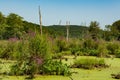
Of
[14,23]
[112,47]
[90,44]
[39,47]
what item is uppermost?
[14,23]

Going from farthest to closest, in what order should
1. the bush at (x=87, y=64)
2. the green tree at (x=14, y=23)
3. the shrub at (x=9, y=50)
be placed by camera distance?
the green tree at (x=14, y=23) → the shrub at (x=9, y=50) → the bush at (x=87, y=64)

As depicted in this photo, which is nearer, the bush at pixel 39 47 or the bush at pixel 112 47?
the bush at pixel 39 47

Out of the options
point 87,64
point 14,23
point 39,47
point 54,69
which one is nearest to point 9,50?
point 87,64

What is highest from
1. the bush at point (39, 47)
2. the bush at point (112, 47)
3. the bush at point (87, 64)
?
the bush at point (39, 47)

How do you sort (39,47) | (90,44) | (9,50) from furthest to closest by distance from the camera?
(90,44) → (9,50) → (39,47)

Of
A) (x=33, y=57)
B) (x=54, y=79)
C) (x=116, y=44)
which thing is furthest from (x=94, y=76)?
(x=116, y=44)

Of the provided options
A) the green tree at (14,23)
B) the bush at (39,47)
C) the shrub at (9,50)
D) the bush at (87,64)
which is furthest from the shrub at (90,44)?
the green tree at (14,23)

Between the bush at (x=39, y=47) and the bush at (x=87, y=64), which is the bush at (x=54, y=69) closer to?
the bush at (x=39, y=47)

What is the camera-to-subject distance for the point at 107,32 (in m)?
44.0

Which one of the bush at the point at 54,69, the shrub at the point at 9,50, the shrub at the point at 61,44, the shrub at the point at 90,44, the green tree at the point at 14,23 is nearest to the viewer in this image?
the bush at the point at 54,69

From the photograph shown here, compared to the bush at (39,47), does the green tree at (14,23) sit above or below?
above

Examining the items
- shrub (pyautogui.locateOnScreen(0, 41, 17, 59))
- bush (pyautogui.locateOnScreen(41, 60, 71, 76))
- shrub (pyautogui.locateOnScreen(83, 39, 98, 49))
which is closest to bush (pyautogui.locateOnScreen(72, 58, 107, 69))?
bush (pyautogui.locateOnScreen(41, 60, 71, 76))

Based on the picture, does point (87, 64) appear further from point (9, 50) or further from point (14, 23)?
point (14, 23)

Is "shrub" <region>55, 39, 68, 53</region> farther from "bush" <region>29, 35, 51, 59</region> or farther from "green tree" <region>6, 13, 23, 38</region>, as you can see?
"green tree" <region>6, 13, 23, 38</region>
